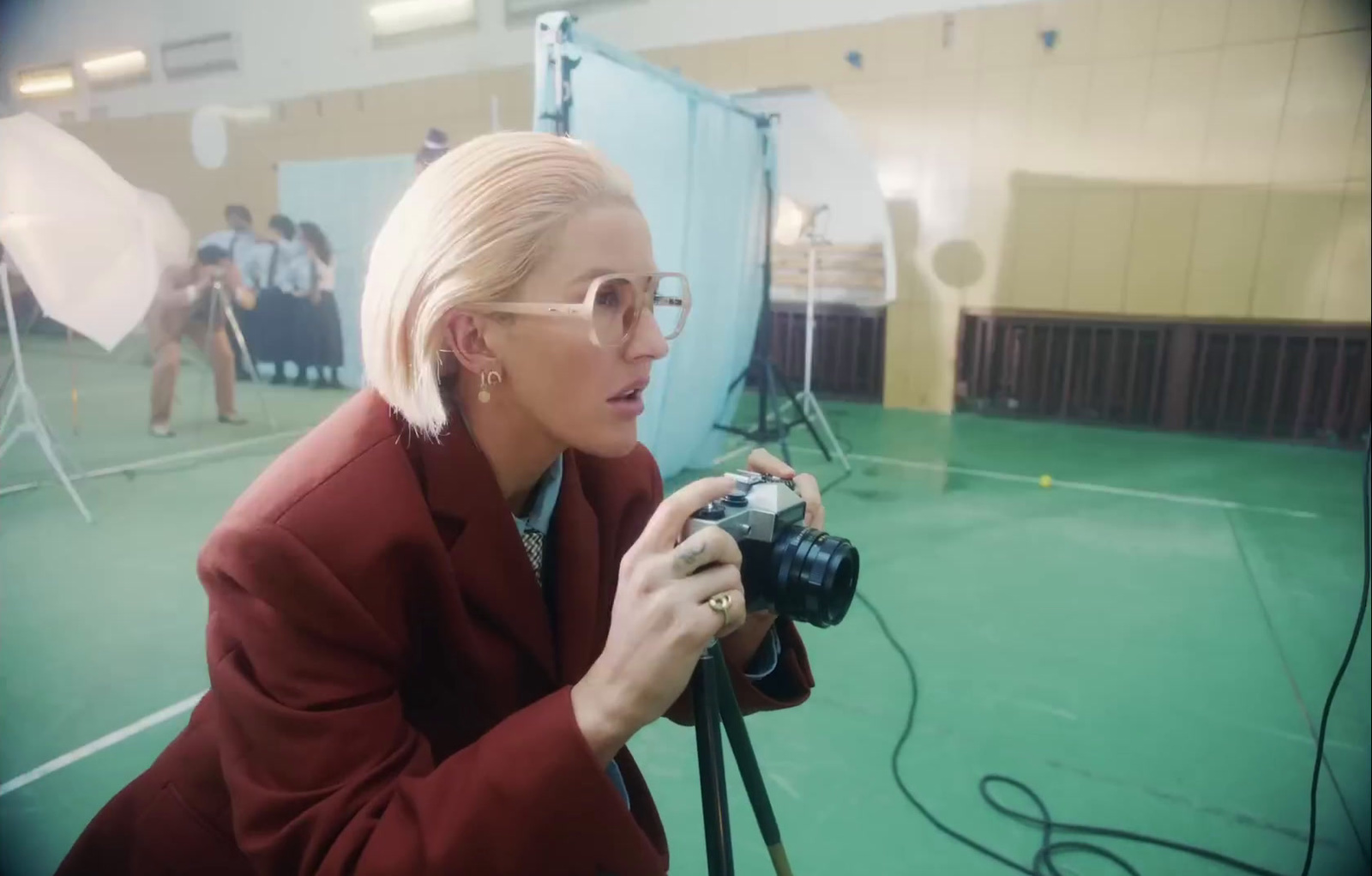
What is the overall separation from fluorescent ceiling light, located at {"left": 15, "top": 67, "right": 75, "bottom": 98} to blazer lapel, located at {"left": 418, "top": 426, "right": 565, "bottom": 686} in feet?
2.93

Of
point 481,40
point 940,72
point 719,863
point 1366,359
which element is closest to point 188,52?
point 481,40

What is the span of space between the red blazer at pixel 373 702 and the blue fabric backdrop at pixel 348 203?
1.24 metres

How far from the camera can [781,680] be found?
0.96 metres

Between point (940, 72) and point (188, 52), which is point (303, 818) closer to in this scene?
point (188, 52)

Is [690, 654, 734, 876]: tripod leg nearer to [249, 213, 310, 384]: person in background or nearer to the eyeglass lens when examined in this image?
the eyeglass lens

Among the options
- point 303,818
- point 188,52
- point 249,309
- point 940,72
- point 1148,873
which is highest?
point 940,72

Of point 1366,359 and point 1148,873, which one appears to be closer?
Answer: point 1148,873

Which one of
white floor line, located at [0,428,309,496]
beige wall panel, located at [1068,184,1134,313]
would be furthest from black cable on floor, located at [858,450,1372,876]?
beige wall panel, located at [1068,184,1134,313]

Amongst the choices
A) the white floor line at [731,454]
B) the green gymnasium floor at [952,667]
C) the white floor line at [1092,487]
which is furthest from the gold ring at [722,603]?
the white floor line at [1092,487]

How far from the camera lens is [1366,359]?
4.48 m

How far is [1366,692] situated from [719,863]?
85.2 inches

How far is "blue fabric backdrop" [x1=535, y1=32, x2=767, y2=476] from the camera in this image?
93.3 inches

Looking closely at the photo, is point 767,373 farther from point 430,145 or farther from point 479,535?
point 479,535

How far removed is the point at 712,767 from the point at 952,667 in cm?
151
